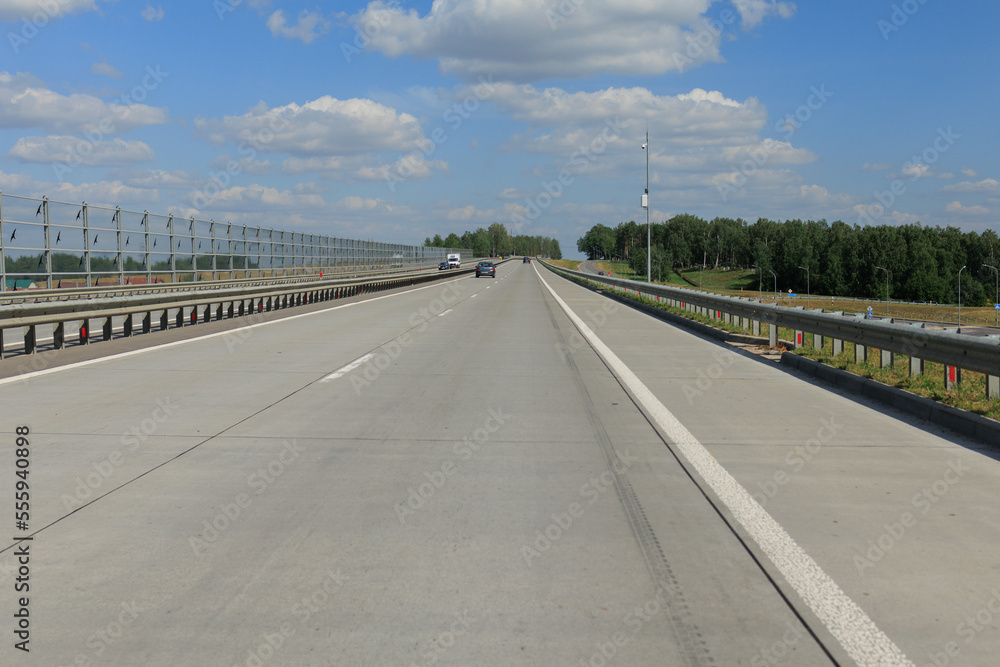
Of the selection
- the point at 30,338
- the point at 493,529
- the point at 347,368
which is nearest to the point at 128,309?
the point at 30,338

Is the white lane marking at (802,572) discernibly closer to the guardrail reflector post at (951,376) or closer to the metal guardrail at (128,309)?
the guardrail reflector post at (951,376)

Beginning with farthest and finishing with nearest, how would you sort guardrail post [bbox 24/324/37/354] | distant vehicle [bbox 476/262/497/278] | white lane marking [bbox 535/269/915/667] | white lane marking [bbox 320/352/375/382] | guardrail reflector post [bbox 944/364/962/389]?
distant vehicle [bbox 476/262/497/278]
guardrail post [bbox 24/324/37/354]
white lane marking [bbox 320/352/375/382]
guardrail reflector post [bbox 944/364/962/389]
white lane marking [bbox 535/269/915/667]

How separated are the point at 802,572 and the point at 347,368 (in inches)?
375

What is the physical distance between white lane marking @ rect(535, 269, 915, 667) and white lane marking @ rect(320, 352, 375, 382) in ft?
18.9

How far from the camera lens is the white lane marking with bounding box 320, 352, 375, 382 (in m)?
12.1

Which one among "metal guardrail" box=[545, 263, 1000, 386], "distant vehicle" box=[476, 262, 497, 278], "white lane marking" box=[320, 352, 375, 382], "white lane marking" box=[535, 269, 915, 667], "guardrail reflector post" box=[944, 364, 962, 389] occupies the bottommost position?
"white lane marking" box=[535, 269, 915, 667]

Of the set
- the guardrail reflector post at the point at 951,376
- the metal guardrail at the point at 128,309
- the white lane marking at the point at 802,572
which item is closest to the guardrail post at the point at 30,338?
the metal guardrail at the point at 128,309

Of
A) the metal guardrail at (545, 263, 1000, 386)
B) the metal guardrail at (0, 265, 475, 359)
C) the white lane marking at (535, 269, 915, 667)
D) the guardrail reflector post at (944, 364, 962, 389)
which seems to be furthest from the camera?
the metal guardrail at (0, 265, 475, 359)

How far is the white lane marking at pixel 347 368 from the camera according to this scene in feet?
39.8

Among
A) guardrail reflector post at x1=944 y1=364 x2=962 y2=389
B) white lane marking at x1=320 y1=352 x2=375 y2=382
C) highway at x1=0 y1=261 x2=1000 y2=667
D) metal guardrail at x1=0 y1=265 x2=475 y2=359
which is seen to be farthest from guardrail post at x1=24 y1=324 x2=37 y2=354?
guardrail reflector post at x1=944 y1=364 x2=962 y2=389

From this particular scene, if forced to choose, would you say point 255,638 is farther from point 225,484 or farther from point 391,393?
point 391,393

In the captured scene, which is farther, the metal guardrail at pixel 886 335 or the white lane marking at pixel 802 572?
the metal guardrail at pixel 886 335

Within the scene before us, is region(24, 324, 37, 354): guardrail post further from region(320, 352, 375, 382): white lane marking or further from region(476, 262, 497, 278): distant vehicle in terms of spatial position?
region(476, 262, 497, 278): distant vehicle

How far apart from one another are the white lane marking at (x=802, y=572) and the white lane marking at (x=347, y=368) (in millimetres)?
5750
